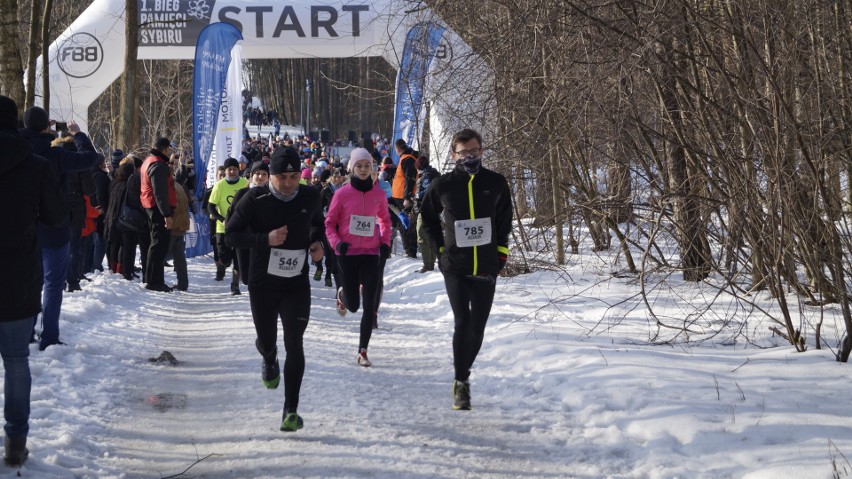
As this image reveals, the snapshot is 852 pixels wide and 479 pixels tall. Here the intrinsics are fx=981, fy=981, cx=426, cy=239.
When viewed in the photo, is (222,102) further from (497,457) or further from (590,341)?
(497,457)

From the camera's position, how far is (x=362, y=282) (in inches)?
355

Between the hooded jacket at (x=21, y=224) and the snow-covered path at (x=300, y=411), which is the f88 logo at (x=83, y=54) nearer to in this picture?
the snow-covered path at (x=300, y=411)

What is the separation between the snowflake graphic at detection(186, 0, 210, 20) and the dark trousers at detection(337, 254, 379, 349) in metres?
13.1

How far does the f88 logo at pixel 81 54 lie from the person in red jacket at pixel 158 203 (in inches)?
292

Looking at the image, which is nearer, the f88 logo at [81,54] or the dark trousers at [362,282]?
the dark trousers at [362,282]

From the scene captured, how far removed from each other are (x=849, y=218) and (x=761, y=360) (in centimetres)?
127

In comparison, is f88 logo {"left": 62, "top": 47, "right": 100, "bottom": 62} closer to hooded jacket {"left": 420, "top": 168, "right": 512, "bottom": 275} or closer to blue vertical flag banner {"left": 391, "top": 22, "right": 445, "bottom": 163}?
blue vertical flag banner {"left": 391, "top": 22, "right": 445, "bottom": 163}

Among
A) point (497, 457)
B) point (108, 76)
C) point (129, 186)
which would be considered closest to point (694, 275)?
point (497, 457)

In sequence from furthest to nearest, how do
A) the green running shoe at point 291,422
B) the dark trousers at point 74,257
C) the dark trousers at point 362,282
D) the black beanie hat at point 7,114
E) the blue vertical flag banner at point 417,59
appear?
the blue vertical flag banner at point 417,59 → the dark trousers at point 74,257 → the dark trousers at point 362,282 → the green running shoe at point 291,422 → the black beanie hat at point 7,114

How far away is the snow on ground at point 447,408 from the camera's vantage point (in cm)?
555

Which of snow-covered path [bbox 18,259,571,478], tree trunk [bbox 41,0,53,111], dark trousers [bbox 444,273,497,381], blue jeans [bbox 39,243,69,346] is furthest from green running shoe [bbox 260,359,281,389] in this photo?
tree trunk [bbox 41,0,53,111]

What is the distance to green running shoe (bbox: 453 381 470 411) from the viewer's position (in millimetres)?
7059

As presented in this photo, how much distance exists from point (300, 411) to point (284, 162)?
179cm

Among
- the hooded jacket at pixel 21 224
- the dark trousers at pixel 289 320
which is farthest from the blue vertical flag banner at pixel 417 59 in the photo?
the hooded jacket at pixel 21 224
